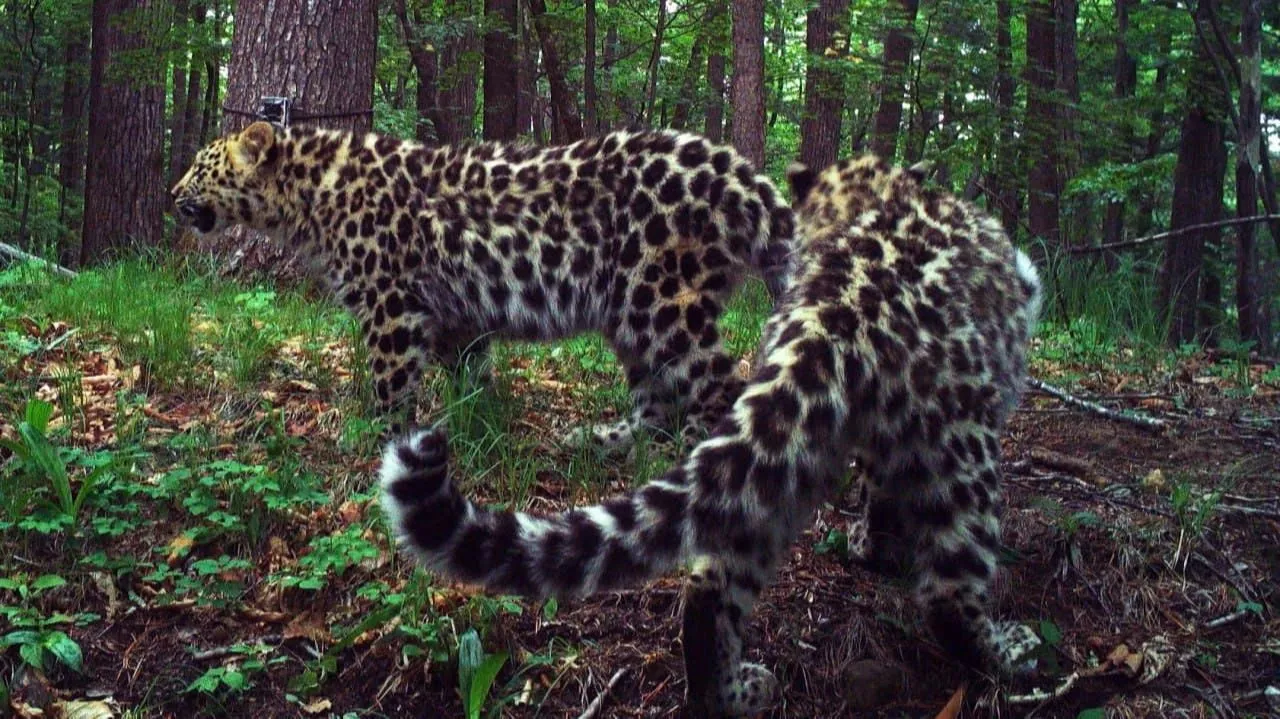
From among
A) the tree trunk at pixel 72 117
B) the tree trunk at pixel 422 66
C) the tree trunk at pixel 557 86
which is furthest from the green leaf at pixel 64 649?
the tree trunk at pixel 72 117

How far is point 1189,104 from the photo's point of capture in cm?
1263

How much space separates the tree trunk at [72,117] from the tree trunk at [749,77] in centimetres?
1464

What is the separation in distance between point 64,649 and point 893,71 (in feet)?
35.1

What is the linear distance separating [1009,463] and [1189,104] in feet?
29.9

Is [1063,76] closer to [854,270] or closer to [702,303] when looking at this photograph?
[702,303]

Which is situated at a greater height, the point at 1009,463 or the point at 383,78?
the point at 383,78

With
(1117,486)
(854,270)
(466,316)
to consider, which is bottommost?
(1117,486)

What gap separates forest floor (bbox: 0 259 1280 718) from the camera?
3723 mm

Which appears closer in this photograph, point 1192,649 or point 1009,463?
point 1192,649

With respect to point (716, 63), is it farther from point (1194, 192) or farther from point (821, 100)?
point (1194, 192)

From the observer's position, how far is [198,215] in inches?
248

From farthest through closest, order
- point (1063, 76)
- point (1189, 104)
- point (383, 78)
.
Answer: point (383, 78), point (1063, 76), point (1189, 104)

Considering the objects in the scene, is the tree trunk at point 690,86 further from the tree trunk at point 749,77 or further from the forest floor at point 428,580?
the forest floor at point 428,580

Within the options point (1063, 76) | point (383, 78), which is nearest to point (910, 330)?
point (1063, 76)
